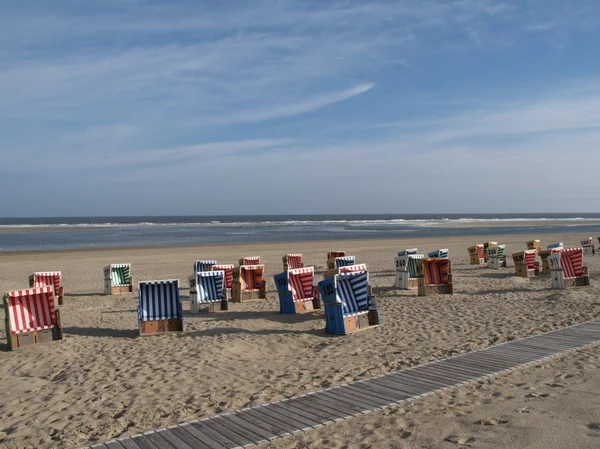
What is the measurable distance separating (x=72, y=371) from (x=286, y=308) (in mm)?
5205

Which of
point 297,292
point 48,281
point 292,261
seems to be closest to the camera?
point 297,292

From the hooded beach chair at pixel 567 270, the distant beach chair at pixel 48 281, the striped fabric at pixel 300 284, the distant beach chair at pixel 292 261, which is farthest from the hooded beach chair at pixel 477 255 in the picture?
the distant beach chair at pixel 48 281

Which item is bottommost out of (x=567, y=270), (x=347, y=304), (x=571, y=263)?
(x=567, y=270)

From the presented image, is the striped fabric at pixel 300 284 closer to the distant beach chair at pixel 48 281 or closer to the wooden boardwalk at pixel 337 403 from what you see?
the wooden boardwalk at pixel 337 403

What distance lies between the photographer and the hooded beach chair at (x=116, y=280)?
16.2 m

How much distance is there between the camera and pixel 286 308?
1208cm

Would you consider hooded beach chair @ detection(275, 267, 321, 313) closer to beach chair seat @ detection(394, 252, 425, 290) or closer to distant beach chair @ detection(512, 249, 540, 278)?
beach chair seat @ detection(394, 252, 425, 290)

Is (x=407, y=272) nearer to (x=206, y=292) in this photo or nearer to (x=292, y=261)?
(x=292, y=261)

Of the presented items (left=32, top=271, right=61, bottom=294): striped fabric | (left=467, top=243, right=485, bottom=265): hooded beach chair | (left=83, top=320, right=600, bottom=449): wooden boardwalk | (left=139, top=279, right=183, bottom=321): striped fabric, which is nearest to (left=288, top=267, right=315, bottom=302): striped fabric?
(left=139, top=279, right=183, bottom=321): striped fabric

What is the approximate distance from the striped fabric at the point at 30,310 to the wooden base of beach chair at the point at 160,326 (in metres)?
1.60

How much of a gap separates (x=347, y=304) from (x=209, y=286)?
4.14 meters

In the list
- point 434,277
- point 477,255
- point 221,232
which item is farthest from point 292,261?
point 221,232

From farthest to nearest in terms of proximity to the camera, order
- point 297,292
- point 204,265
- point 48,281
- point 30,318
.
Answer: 1. point 204,265
2. point 48,281
3. point 297,292
4. point 30,318

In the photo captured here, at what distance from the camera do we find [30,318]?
9.68 meters
